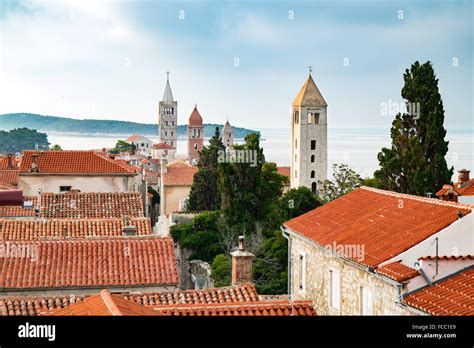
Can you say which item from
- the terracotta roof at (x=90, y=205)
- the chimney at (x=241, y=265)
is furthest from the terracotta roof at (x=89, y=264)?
the terracotta roof at (x=90, y=205)

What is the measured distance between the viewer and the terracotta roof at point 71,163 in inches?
1335

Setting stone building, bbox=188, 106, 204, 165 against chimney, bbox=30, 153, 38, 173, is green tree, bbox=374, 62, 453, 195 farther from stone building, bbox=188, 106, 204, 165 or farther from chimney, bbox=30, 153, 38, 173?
stone building, bbox=188, 106, 204, 165

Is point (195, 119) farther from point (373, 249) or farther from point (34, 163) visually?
point (373, 249)

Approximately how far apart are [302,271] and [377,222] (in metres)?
2.53

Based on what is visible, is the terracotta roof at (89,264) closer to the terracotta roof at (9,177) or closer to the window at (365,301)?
the window at (365,301)

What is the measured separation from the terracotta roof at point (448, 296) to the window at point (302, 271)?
476 cm

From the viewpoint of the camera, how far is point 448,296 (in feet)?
34.1

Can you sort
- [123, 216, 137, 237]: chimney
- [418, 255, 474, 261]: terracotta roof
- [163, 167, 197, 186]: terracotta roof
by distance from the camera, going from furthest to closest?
[163, 167, 197, 186]: terracotta roof
[123, 216, 137, 237]: chimney
[418, 255, 474, 261]: terracotta roof

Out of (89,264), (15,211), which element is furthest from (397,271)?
(15,211)

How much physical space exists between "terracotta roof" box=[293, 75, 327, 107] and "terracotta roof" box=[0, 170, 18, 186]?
3099 cm

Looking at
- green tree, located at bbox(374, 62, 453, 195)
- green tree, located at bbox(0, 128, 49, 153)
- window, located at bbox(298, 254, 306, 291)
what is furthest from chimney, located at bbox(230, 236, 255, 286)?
green tree, located at bbox(0, 128, 49, 153)

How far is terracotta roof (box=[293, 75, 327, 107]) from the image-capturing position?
70.1m

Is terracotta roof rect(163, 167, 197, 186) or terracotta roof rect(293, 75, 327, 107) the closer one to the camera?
terracotta roof rect(163, 167, 197, 186)
